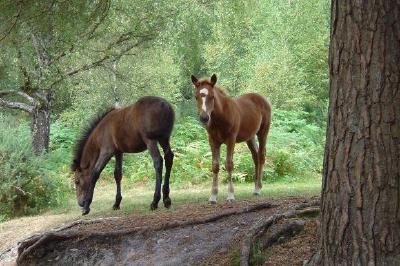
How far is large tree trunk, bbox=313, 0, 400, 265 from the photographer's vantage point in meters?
3.86

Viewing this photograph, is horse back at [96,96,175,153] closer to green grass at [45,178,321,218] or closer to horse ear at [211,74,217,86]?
horse ear at [211,74,217,86]

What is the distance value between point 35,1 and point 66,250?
3542mm

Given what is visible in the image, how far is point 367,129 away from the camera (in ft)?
12.8

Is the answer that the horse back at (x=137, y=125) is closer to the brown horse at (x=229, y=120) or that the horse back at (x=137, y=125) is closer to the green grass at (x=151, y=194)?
the brown horse at (x=229, y=120)

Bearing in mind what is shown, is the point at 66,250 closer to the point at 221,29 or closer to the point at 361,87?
the point at 361,87

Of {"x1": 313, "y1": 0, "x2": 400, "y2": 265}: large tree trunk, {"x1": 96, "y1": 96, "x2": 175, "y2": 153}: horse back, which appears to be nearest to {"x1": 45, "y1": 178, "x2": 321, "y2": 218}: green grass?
{"x1": 96, "y1": 96, "x2": 175, "y2": 153}: horse back

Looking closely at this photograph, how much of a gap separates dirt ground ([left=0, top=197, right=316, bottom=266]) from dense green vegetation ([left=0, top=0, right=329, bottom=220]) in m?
3.12

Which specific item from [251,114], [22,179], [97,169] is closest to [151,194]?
[22,179]

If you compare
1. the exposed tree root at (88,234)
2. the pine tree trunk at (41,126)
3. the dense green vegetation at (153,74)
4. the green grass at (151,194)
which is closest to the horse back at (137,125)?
the green grass at (151,194)

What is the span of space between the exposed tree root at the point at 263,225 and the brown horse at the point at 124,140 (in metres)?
3.32

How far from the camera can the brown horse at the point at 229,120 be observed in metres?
8.94

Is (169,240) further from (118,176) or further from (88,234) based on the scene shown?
(118,176)

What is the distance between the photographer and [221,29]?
2975 centimetres

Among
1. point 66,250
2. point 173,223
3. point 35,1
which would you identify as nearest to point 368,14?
point 173,223
